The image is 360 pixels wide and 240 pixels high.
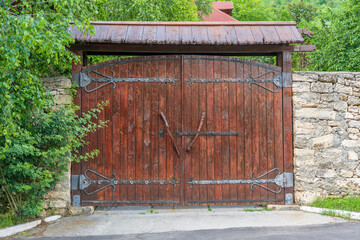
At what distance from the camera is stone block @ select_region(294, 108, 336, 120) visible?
5.27m

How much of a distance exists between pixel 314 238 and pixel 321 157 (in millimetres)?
1609

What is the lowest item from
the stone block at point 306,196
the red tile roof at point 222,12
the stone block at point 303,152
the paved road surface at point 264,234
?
the paved road surface at point 264,234

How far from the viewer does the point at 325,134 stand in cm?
530

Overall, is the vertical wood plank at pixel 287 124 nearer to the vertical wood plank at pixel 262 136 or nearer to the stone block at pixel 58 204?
the vertical wood plank at pixel 262 136

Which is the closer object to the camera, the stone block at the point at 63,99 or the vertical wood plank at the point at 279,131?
the stone block at the point at 63,99

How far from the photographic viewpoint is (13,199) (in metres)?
4.62

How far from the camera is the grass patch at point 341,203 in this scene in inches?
197

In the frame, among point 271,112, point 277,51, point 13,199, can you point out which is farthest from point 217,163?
point 13,199

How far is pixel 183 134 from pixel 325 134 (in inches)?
84.6

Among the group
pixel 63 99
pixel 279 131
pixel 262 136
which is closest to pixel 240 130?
pixel 262 136

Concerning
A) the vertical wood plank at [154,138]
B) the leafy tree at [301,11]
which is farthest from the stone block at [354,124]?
the leafy tree at [301,11]

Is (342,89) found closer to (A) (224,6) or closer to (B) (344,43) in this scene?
(B) (344,43)

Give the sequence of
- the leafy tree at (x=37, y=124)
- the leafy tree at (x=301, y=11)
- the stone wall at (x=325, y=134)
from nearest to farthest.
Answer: the leafy tree at (x=37, y=124) → the stone wall at (x=325, y=134) → the leafy tree at (x=301, y=11)

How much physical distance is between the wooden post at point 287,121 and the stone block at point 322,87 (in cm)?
36
